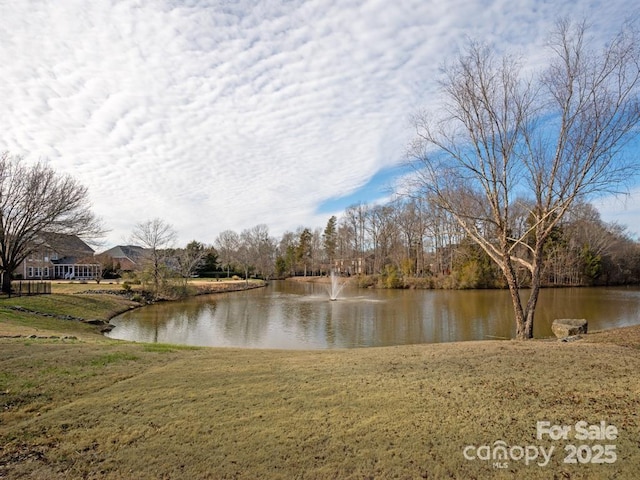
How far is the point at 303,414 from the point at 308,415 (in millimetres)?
63

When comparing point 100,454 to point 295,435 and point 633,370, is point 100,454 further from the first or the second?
point 633,370

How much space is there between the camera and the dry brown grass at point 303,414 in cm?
315

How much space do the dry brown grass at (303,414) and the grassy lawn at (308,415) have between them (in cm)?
2

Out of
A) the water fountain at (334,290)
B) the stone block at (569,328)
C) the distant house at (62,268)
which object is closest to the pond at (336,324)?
the stone block at (569,328)

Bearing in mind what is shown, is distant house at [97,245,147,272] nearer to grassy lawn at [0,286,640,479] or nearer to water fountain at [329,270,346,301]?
water fountain at [329,270,346,301]

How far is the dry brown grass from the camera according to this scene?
10.3ft

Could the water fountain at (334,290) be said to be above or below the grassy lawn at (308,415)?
below

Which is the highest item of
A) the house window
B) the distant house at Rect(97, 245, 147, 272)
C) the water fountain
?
the distant house at Rect(97, 245, 147, 272)

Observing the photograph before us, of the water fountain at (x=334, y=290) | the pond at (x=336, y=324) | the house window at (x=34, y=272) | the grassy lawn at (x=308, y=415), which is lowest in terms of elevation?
the pond at (x=336, y=324)

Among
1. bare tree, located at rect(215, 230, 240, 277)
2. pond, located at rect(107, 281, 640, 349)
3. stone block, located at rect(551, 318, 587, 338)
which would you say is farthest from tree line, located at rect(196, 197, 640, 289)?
stone block, located at rect(551, 318, 587, 338)

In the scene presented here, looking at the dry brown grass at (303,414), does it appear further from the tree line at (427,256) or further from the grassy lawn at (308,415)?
the tree line at (427,256)

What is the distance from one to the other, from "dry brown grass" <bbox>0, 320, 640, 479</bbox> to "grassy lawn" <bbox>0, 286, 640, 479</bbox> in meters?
0.02

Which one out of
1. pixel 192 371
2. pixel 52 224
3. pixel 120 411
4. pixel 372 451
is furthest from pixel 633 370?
pixel 52 224

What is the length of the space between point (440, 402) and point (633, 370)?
12.1ft
